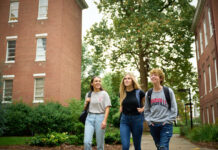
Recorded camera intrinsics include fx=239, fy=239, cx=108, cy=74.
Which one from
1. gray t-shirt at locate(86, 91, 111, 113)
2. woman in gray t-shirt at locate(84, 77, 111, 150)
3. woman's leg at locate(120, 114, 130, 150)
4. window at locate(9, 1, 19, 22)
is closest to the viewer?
woman's leg at locate(120, 114, 130, 150)

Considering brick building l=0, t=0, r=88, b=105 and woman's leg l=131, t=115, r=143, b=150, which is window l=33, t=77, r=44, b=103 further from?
woman's leg l=131, t=115, r=143, b=150

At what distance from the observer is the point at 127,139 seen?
471 cm

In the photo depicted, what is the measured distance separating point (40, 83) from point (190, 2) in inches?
629

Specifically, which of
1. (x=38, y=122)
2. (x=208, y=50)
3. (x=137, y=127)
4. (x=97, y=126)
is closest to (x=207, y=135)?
(x=137, y=127)

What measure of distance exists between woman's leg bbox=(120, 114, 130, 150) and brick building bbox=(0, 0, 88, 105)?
53.1ft

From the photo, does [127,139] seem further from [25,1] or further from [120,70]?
[25,1]

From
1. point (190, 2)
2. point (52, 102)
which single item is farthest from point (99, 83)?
Result: point (190, 2)

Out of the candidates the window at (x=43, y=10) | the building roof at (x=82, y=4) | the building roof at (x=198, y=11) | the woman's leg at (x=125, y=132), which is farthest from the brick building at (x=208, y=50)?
the window at (x=43, y=10)

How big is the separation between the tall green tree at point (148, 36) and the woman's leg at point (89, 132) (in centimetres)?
1428

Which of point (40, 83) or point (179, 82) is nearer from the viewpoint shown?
point (40, 83)

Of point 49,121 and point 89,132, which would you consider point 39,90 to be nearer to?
point 49,121

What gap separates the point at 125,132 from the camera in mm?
4762

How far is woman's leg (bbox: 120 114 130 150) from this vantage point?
4.65 metres

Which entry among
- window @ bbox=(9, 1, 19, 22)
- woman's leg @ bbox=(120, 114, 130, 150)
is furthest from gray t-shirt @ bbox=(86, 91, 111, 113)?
window @ bbox=(9, 1, 19, 22)
